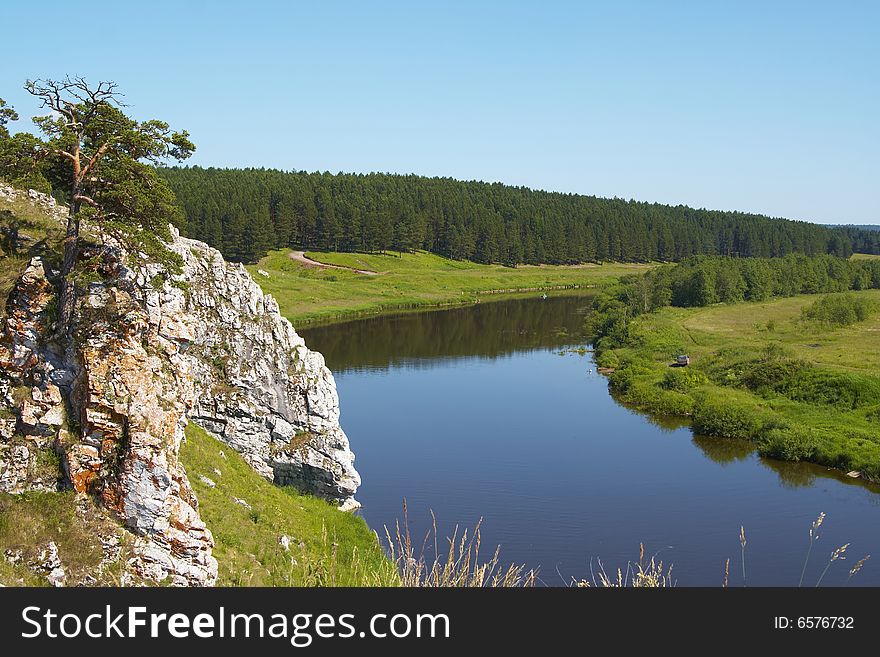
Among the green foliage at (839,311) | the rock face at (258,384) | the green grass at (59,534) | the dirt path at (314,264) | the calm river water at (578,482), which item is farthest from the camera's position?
the dirt path at (314,264)

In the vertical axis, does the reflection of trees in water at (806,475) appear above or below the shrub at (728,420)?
below

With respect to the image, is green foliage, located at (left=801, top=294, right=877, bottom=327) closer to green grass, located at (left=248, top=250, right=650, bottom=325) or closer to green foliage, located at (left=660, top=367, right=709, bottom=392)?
green foliage, located at (left=660, top=367, right=709, bottom=392)

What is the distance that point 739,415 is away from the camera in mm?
49812

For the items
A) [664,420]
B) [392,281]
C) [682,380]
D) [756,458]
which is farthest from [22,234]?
[392,281]

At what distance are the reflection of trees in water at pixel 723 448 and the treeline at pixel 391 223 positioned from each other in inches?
3455

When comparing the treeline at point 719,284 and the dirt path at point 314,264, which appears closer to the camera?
the treeline at point 719,284

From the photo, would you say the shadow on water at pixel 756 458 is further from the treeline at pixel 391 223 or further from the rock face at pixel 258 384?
the treeline at pixel 391 223

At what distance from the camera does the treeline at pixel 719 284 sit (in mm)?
97869

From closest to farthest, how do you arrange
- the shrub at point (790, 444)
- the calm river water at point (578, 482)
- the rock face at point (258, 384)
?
the rock face at point (258, 384) → the calm river water at point (578, 482) → the shrub at point (790, 444)

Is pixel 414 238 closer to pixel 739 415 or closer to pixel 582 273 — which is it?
pixel 582 273

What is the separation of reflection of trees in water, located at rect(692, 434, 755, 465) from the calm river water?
0.42 feet

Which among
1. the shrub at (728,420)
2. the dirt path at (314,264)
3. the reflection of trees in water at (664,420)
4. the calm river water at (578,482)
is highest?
the dirt path at (314,264)

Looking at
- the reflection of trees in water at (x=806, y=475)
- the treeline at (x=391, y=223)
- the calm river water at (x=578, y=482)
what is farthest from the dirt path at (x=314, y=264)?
the reflection of trees in water at (x=806, y=475)

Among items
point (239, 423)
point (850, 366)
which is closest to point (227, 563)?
point (239, 423)
